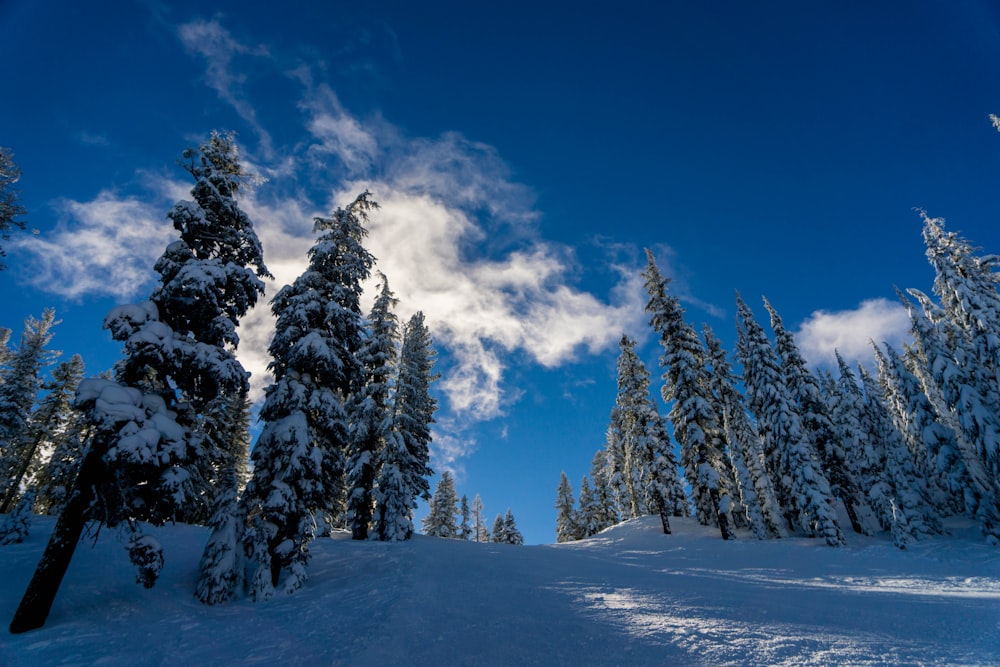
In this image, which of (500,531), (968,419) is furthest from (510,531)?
(968,419)

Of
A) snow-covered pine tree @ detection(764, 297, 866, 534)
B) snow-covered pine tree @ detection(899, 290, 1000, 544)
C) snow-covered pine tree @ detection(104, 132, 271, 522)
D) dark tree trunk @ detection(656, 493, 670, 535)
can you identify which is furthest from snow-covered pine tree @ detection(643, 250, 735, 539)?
snow-covered pine tree @ detection(104, 132, 271, 522)

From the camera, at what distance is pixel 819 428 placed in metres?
33.0

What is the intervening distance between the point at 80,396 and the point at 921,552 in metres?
37.6

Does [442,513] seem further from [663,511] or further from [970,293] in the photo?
[970,293]

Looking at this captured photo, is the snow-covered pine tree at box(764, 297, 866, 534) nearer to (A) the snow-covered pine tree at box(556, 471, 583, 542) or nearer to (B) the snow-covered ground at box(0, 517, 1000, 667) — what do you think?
(B) the snow-covered ground at box(0, 517, 1000, 667)

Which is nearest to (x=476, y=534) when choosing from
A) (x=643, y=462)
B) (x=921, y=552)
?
(x=643, y=462)

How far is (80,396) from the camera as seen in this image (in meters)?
10.3

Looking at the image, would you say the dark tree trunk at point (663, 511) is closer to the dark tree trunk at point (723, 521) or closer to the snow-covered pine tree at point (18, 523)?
the dark tree trunk at point (723, 521)

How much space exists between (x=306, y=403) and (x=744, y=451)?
116ft

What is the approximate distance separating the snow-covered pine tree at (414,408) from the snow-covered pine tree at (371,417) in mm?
889

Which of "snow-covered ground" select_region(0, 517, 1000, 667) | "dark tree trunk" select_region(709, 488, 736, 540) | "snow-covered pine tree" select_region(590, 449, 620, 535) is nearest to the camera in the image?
"snow-covered ground" select_region(0, 517, 1000, 667)

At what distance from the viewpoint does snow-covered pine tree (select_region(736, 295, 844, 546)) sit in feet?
89.1

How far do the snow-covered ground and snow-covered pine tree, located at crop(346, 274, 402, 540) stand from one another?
890 cm

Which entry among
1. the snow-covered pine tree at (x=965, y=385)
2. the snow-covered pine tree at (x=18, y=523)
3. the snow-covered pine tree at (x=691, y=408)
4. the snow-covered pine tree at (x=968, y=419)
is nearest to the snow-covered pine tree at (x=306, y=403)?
the snow-covered pine tree at (x=18, y=523)
